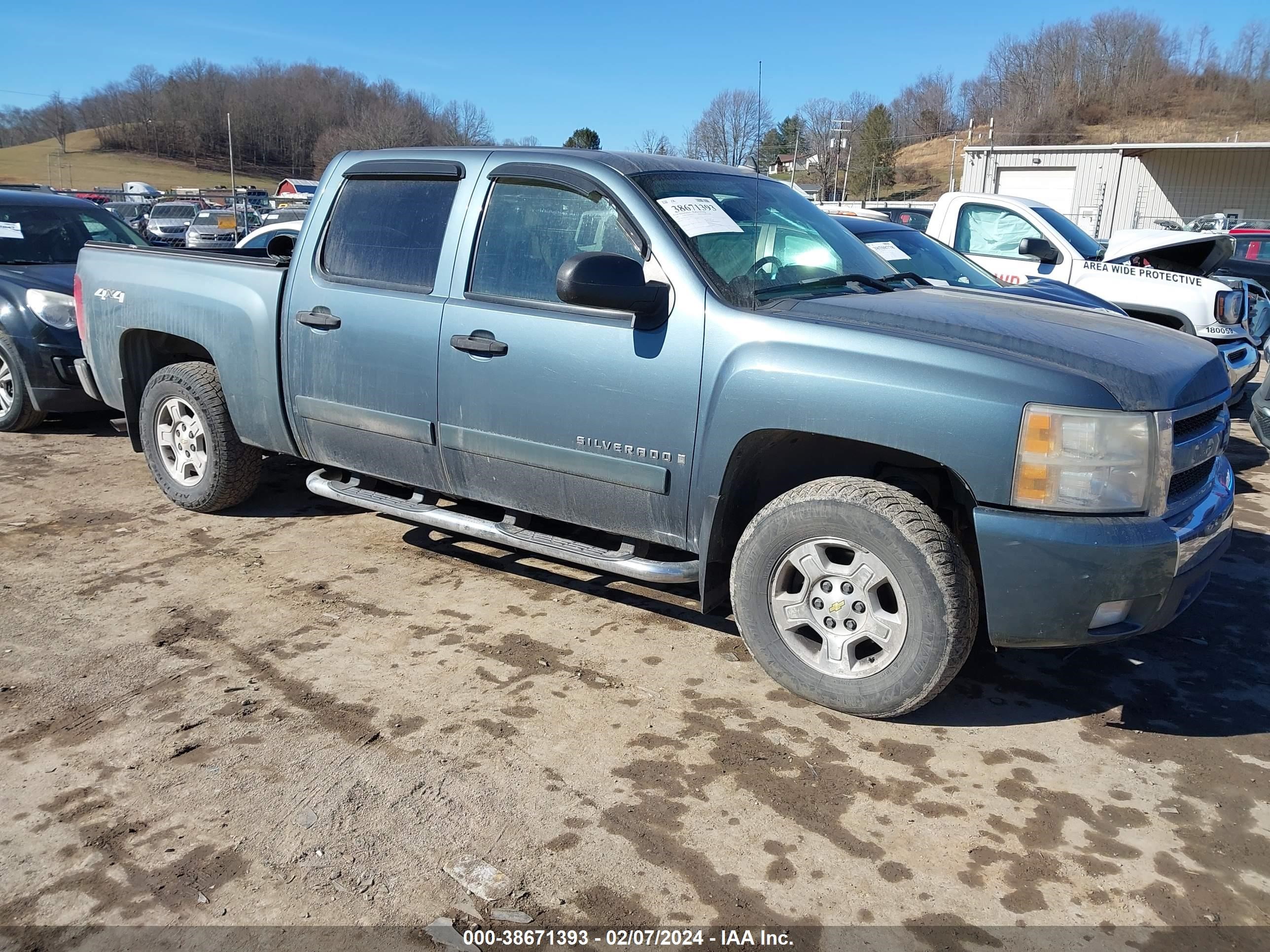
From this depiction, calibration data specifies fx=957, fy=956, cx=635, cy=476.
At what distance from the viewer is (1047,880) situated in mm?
2564

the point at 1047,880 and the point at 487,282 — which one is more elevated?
the point at 487,282

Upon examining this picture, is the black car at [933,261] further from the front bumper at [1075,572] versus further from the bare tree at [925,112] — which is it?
the bare tree at [925,112]

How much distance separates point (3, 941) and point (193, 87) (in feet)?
406

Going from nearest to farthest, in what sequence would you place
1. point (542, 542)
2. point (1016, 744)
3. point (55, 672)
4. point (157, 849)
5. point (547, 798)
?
point (157, 849) < point (547, 798) < point (1016, 744) < point (55, 672) < point (542, 542)

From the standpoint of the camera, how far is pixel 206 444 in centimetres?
521

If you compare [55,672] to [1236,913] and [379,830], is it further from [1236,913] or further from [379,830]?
[1236,913]

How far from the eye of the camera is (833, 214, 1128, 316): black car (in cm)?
729

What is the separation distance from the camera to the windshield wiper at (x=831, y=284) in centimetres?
371

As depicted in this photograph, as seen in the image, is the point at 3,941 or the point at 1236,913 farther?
the point at 1236,913

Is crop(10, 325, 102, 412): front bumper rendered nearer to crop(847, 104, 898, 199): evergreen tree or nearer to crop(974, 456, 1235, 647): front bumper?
crop(974, 456, 1235, 647): front bumper

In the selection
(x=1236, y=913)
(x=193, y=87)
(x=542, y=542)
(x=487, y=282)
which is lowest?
(x=1236, y=913)

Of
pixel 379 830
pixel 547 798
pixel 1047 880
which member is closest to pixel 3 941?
pixel 379 830

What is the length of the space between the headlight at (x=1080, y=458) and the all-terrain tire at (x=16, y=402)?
22.9 feet

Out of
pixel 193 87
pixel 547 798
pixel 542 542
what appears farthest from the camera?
pixel 193 87
